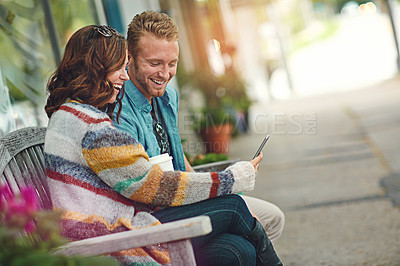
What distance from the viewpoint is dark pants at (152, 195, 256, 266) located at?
6.09 ft

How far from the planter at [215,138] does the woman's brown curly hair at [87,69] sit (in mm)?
5902

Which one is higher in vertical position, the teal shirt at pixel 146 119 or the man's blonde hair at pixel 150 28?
the man's blonde hair at pixel 150 28

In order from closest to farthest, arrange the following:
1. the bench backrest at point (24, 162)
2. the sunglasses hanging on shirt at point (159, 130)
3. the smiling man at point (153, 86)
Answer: the bench backrest at point (24, 162), the smiling man at point (153, 86), the sunglasses hanging on shirt at point (159, 130)

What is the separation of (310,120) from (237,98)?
1.44 meters

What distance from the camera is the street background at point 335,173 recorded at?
11.3ft

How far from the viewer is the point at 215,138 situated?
26.0 feet

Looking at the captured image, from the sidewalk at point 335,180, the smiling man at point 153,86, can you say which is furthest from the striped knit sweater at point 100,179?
the sidewalk at point 335,180

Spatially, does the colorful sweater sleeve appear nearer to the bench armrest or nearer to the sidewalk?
the bench armrest

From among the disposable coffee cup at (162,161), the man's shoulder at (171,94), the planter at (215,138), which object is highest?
the man's shoulder at (171,94)

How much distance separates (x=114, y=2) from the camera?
5.89m

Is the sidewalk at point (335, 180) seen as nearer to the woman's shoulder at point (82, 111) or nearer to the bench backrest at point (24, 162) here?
the bench backrest at point (24, 162)

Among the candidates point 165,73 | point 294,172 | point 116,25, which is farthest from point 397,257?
point 116,25

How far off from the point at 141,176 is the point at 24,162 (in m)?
0.59

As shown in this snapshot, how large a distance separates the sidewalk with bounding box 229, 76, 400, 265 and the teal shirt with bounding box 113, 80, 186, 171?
133 cm
